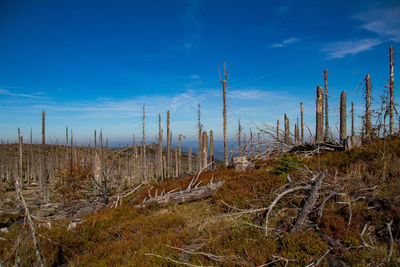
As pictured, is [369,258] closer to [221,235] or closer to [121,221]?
[221,235]

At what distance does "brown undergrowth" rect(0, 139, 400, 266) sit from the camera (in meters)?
3.17

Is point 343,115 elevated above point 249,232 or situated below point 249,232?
above

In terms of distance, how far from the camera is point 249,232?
14.4 feet

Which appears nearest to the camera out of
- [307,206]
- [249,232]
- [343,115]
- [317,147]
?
[307,206]

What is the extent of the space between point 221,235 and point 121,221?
4.94 meters

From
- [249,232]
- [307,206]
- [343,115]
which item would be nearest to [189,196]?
[249,232]

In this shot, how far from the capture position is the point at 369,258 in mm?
2742

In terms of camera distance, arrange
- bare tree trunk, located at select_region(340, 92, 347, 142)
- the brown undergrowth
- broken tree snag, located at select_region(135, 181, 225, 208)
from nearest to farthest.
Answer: the brown undergrowth, broken tree snag, located at select_region(135, 181, 225, 208), bare tree trunk, located at select_region(340, 92, 347, 142)

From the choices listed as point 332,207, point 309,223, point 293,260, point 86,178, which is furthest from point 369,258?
point 86,178

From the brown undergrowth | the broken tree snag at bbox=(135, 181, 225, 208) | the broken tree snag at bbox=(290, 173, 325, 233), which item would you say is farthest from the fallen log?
the broken tree snag at bbox=(290, 173, 325, 233)

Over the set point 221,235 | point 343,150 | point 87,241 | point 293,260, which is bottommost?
point 87,241

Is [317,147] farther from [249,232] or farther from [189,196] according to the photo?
[249,232]

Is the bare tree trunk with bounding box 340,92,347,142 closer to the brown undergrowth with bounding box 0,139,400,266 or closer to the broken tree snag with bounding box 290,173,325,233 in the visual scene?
the brown undergrowth with bounding box 0,139,400,266

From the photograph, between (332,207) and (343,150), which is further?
(343,150)
